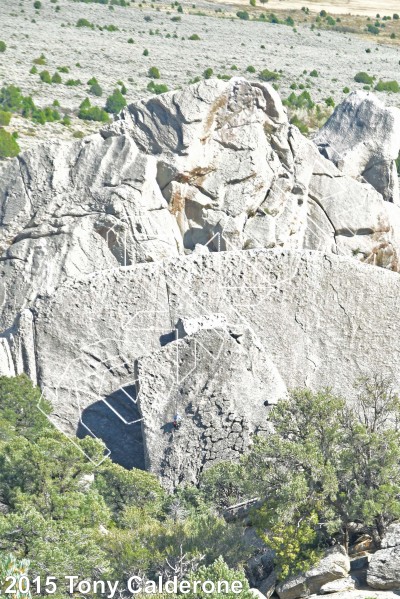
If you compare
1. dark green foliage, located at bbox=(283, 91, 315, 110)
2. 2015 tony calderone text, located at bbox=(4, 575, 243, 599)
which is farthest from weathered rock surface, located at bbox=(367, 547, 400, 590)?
dark green foliage, located at bbox=(283, 91, 315, 110)

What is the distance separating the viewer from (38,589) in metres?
23.1

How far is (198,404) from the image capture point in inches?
1187

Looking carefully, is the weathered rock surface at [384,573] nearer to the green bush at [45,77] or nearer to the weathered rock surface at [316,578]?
the weathered rock surface at [316,578]

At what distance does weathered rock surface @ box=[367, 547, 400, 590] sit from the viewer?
23.8 m

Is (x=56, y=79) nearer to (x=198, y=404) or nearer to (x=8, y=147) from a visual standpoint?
(x=8, y=147)

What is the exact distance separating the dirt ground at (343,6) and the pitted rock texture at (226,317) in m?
88.1

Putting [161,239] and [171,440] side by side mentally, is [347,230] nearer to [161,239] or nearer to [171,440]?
[161,239]

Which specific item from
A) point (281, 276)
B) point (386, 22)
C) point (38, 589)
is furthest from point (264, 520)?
point (386, 22)

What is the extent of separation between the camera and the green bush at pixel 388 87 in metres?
83.6

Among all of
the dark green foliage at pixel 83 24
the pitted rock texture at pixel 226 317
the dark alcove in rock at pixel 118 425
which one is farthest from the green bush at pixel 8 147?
the dark green foliage at pixel 83 24

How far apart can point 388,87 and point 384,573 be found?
63.1m

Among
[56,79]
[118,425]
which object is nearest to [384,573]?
[118,425]

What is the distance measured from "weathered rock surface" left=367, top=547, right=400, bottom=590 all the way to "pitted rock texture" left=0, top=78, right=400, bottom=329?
1303 cm

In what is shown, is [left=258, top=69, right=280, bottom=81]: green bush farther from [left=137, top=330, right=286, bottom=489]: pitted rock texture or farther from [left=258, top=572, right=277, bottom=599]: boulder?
[left=258, top=572, right=277, bottom=599]: boulder
